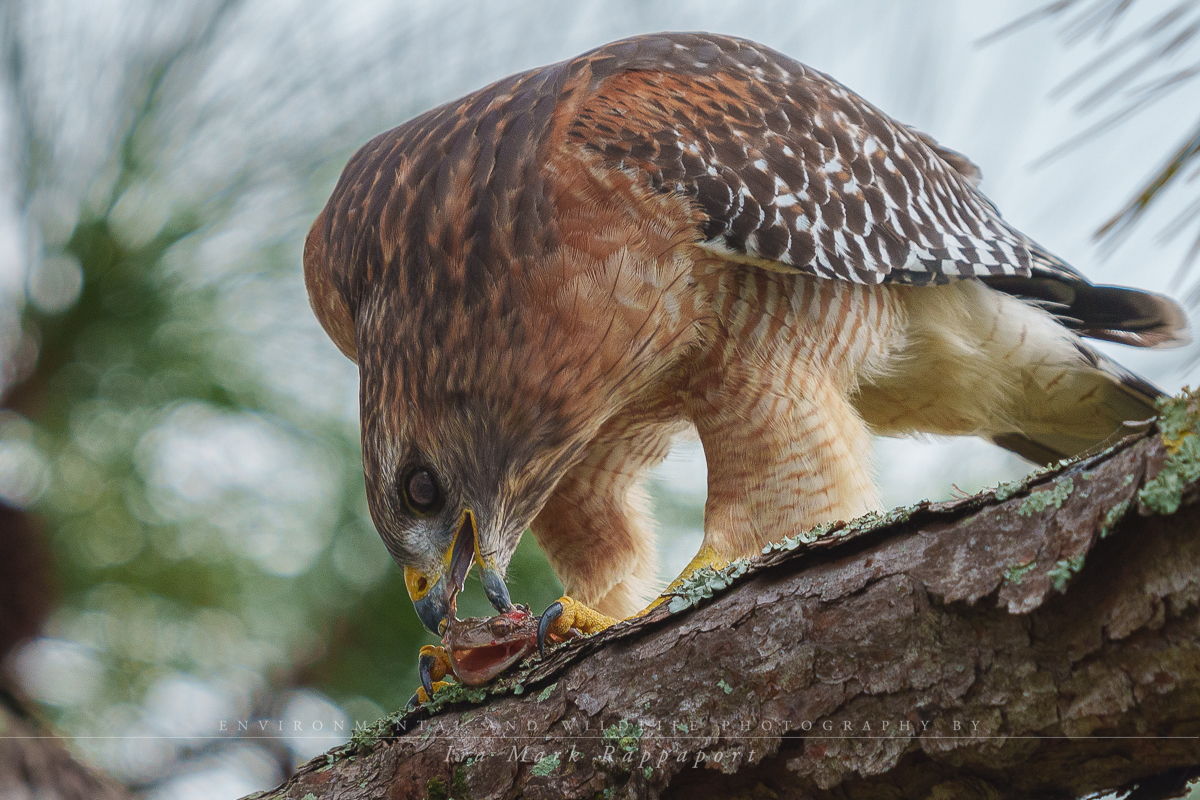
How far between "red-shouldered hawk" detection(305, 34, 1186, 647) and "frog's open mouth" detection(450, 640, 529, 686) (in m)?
0.24

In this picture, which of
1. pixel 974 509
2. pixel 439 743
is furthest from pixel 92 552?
pixel 974 509

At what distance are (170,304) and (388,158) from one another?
0.90 meters

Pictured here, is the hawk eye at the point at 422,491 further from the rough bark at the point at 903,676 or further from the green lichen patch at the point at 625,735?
the green lichen patch at the point at 625,735

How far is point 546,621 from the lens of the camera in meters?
2.20

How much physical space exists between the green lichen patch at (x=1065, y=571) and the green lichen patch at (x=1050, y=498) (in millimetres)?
87

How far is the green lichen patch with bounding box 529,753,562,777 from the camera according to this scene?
167cm

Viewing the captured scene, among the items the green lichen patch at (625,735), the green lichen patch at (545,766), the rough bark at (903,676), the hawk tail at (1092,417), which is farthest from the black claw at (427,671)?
the hawk tail at (1092,417)

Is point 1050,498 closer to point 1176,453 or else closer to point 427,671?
point 1176,453

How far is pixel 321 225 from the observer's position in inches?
122

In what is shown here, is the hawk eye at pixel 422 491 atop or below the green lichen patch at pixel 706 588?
atop

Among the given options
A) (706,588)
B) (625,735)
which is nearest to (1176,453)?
(706,588)

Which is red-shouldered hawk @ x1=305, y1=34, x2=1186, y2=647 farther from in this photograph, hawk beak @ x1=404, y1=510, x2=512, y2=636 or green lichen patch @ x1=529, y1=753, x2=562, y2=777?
green lichen patch @ x1=529, y1=753, x2=562, y2=777

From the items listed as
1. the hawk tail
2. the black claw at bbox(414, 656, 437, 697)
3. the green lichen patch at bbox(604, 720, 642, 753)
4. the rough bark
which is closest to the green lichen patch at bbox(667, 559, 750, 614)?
the rough bark

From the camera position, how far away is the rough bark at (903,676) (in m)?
1.21
